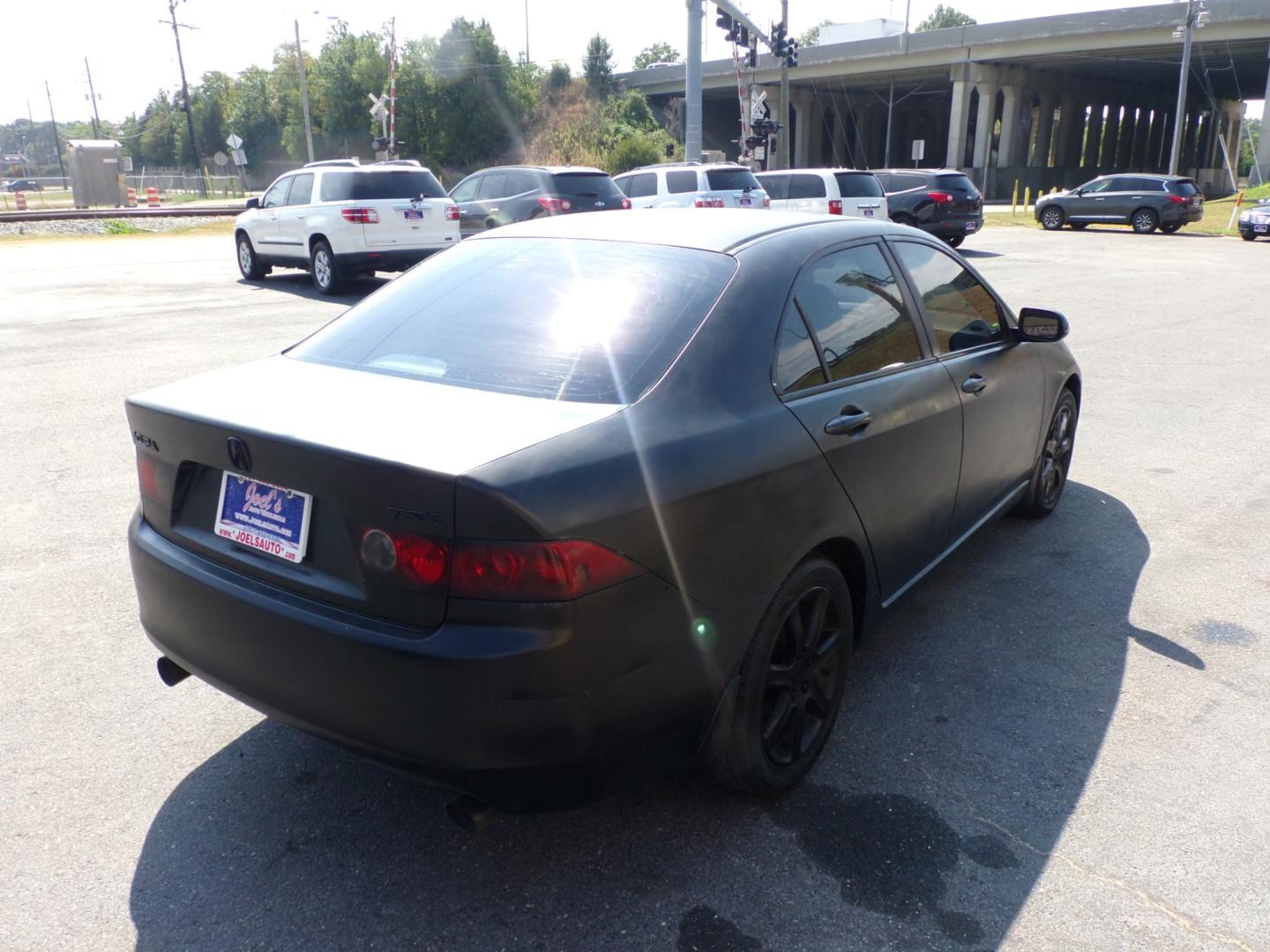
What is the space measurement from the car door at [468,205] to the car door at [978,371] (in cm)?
1388

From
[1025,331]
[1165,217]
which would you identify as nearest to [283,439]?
[1025,331]

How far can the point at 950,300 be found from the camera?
4.14m

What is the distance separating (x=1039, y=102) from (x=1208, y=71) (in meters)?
8.93

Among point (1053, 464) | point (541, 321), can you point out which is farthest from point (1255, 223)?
point (541, 321)

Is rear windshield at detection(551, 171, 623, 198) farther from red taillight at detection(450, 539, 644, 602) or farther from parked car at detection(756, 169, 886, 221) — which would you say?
red taillight at detection(450, 539, 644, 602)

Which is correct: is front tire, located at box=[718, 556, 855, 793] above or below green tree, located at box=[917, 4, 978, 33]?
below

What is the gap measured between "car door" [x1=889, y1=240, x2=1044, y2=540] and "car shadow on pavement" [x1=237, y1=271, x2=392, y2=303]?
10646 mm

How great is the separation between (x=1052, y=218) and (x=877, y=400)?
30.7m

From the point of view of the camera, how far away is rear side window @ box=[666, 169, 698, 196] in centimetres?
1923

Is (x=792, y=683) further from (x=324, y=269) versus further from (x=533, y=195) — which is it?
(x=533, y=195)

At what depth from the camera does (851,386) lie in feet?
10.7

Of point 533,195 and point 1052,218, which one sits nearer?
point 533,195

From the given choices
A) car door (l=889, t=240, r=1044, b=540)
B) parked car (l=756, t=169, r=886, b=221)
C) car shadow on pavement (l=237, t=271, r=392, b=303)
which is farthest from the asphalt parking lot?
parked car (l=756, t=169, r=886, b=221)

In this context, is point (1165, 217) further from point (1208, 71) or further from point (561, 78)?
point (561, 78)
